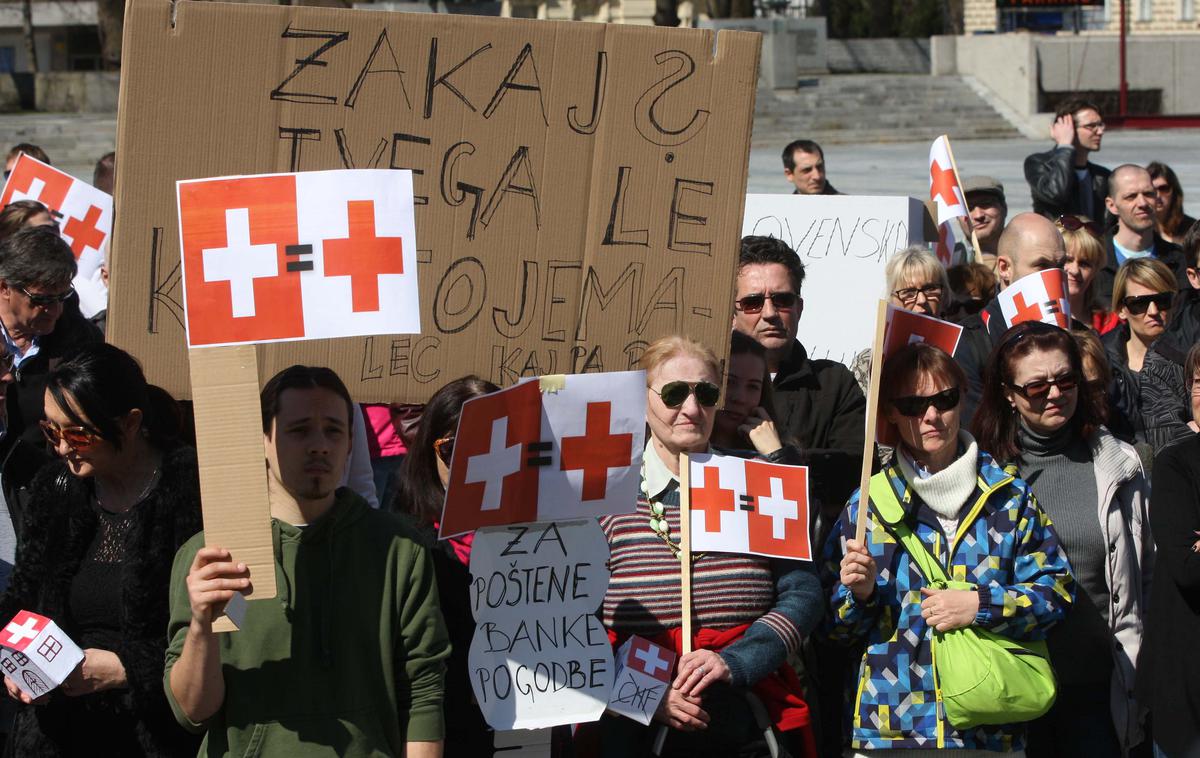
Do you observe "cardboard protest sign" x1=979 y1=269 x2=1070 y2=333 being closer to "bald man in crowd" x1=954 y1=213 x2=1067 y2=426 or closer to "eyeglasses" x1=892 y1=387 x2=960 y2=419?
"bald man in crowd" x1=954 y1=213 x2=1067 y2=426

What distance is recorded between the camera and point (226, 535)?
9.98 feet

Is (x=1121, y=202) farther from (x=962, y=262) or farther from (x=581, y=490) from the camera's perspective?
(x=581, y=490)

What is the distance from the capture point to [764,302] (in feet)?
16.2

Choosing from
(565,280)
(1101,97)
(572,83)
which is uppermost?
(1101,97)

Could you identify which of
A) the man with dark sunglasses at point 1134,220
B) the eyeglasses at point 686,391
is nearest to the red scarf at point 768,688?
the eyeglasses at point 686,391

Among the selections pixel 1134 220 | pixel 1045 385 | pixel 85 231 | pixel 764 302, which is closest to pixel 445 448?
pixel 764 302

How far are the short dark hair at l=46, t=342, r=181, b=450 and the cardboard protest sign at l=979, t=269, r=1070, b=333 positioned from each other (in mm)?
3051

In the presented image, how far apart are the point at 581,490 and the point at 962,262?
371cm

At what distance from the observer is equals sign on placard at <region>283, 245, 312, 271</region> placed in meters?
3.22

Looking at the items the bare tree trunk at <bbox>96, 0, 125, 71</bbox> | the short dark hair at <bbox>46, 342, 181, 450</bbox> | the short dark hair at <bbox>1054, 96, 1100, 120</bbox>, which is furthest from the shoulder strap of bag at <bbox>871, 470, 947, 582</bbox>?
the bare tree trunk at <bbox>96, 0, 125, 71</bbox>

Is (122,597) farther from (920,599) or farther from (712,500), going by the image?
(920,599)

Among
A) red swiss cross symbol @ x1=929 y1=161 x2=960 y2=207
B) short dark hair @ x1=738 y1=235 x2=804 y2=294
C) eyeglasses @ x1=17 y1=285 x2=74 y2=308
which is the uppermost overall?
red swiss cross symbol @ x1=929 y1=161 x2=960 y2=207

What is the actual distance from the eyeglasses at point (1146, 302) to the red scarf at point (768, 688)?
8.33ft

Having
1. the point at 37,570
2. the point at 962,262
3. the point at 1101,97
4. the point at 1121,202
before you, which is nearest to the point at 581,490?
the point at 37,570
